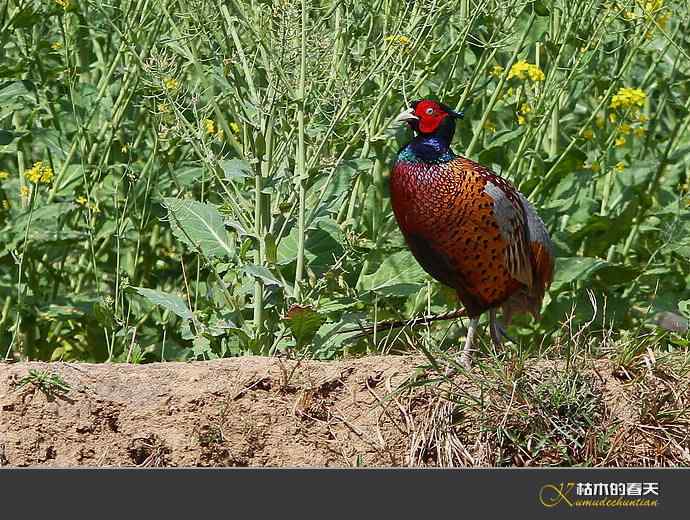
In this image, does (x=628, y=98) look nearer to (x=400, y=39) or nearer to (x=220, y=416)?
(x=400, y=39)

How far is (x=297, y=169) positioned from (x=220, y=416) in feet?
4.48

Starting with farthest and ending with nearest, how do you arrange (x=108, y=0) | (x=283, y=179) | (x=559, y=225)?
1. (x=559, y=225)
2. (x=108, y=0)
3. (x=283, y=179)

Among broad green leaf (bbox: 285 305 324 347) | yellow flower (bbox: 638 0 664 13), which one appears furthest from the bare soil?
yellow flower (bbox: 638 0 664 13)

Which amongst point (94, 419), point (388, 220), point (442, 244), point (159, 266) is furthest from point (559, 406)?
point (159, 266)

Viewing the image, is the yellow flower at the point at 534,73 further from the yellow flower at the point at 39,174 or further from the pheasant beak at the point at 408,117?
the yellow flower at the point at 39,174

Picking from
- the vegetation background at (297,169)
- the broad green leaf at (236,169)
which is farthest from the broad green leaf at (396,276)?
the broad green leaf at (236,169)

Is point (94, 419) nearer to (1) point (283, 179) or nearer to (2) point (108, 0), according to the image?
(1) point (283, 179)

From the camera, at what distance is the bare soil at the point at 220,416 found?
5.07 metres

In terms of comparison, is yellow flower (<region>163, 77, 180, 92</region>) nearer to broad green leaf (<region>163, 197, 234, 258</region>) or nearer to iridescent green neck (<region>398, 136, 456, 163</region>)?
broad green leaf (<region>163, 197, 234, 258</region>)

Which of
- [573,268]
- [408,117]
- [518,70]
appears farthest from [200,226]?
[573,268]

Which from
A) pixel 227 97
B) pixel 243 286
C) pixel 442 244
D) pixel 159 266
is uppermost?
pixel 227 97

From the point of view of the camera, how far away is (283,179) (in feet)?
20.1

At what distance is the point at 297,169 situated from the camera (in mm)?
6008

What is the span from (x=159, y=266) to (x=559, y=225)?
2.35 meters
